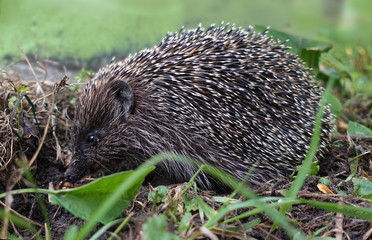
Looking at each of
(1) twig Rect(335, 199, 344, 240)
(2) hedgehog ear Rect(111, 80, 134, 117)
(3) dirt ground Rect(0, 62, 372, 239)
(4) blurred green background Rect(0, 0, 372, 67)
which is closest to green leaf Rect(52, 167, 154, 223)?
(3) dirt ground Rect(0, 62, 372, 239)

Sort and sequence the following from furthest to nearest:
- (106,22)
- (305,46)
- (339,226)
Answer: (106,22)
(305,46)
(339,226)

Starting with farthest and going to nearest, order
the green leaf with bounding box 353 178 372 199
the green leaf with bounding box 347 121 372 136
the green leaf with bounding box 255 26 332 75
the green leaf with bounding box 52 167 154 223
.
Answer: the green leaf with bounding box 255 26 332 75 → the green leaf with bounding box 347 121 372 136 → the green leaf with bounding box 353 178 372 199 → the green leaf with bounding box 52 167 154 223

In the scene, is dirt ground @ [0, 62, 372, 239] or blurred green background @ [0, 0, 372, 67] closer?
dirt ground @ [0, 62, 372, 239]

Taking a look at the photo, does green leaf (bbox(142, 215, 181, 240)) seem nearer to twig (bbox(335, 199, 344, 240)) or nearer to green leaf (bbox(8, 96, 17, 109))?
twig (bbox(335, 199, 344, 240))

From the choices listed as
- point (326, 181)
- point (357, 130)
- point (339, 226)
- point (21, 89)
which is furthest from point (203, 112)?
point (357, 130)

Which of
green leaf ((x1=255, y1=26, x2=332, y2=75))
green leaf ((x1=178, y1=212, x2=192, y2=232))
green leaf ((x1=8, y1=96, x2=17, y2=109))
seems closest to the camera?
green leaf ((x1=178, y1=212, x2=192, y2=232))

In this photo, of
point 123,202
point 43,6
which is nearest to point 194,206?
point 123,202

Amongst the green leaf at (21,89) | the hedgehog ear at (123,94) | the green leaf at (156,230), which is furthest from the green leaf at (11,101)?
the green leaf at (156,230)

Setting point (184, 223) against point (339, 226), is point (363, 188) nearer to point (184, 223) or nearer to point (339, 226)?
point (339, 226)

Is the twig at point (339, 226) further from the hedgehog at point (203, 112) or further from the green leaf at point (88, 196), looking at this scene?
the green leaf at point (88, 196)
